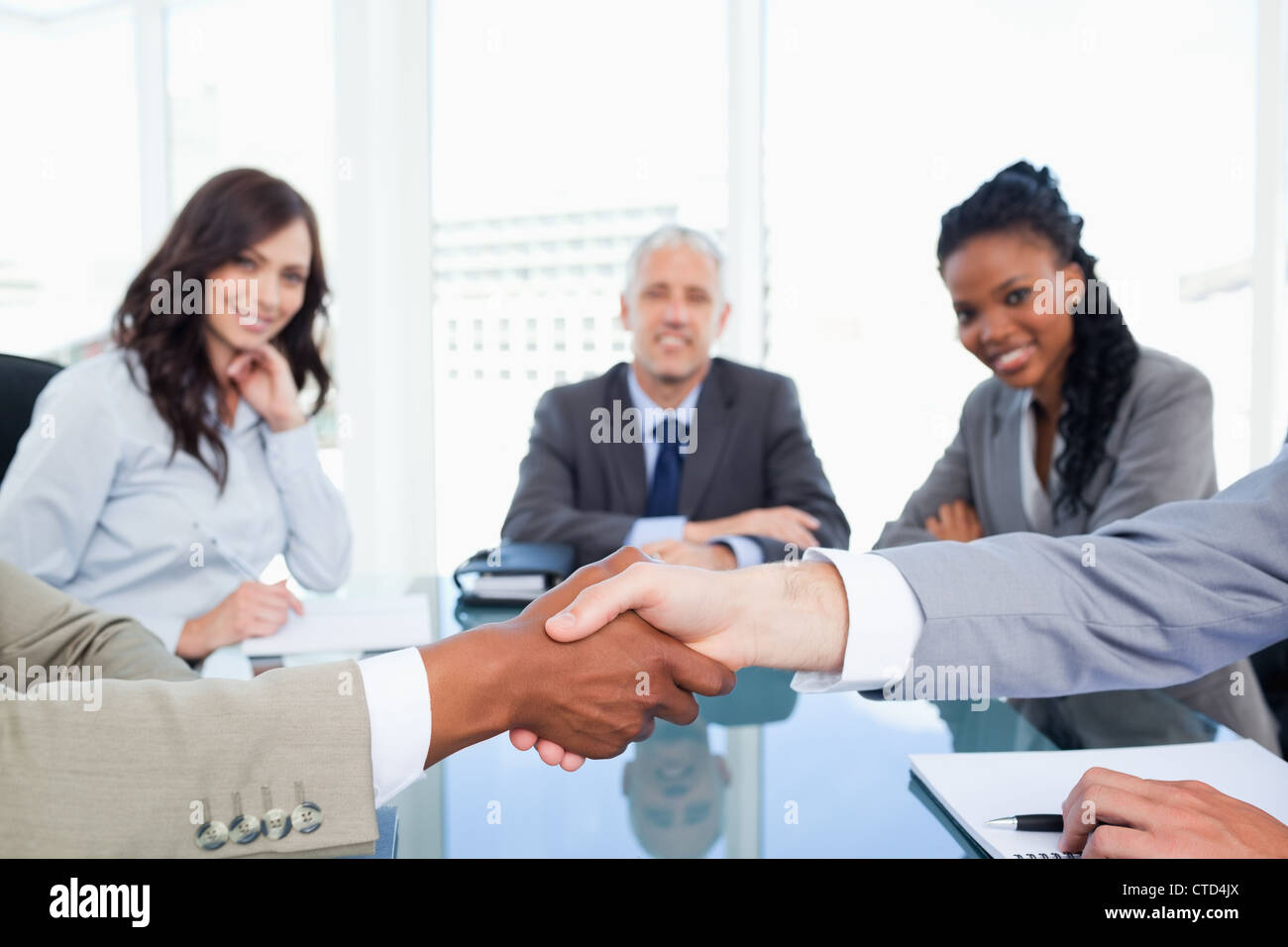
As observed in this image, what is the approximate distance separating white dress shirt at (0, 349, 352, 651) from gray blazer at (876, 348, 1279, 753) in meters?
1.44

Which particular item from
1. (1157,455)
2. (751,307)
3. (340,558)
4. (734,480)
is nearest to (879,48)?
(751,307)

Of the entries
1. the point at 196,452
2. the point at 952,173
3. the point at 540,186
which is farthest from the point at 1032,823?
the point at 540,186

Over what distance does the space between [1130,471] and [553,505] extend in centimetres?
139

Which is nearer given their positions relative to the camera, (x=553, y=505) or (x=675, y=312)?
(x=553, y=505)

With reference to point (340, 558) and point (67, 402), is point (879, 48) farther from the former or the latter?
point (67, 402)

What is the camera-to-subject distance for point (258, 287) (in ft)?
7.00

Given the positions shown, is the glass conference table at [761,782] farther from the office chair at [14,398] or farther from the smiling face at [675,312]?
the smiling face at [675,312]

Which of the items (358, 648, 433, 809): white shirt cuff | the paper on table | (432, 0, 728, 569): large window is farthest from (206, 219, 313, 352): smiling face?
(432, 0, 728, 569): large window

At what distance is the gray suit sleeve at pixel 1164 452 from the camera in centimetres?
189

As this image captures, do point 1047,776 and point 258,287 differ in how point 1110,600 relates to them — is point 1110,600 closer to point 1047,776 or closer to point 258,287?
point 1047,776

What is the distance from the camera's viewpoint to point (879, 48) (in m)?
3.98

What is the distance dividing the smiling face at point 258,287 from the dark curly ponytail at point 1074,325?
1565 millimetres

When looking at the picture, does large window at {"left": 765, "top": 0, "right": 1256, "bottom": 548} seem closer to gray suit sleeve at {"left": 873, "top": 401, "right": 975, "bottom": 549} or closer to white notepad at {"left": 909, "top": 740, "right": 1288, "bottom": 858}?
gray suit sleeve at {"left": 873, "top": 401, "right": 975, "bottom": 549}

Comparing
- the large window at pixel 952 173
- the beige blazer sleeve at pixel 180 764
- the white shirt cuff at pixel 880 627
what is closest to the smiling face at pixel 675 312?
the large window at pixel 952 173
